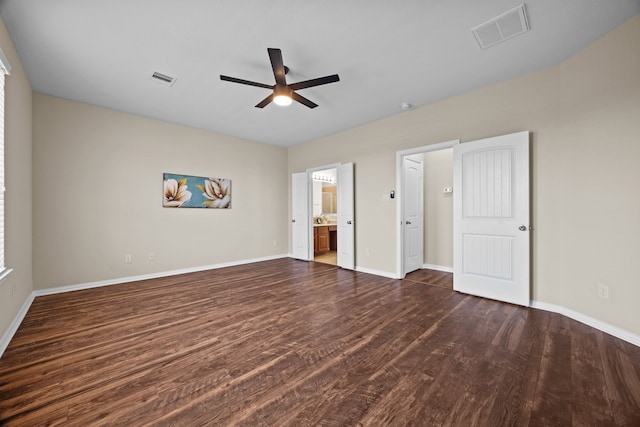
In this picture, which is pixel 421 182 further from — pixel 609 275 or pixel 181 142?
pixel 181 142

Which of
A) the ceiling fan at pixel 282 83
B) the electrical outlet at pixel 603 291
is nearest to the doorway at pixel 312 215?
the ceiling fan at pixel 282 83

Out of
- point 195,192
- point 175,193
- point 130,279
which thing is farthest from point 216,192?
point 130,279

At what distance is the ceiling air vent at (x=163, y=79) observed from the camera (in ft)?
10.2

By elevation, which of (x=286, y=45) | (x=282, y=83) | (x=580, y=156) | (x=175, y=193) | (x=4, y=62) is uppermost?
(x=286, y=45)

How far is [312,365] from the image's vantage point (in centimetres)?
195

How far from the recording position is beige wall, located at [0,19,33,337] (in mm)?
2387

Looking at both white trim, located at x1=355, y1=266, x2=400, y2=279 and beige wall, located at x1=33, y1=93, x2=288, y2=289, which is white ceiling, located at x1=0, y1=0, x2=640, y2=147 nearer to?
beige wall, located at x1=33, y1=93, x2=288, y2=289

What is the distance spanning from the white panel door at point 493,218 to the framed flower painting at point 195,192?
427 cm

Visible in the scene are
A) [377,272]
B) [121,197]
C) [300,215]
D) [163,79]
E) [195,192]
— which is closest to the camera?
[163,79]

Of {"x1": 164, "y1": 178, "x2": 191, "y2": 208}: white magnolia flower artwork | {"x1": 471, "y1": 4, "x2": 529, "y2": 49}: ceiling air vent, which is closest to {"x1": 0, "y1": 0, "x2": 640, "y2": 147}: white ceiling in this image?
{"x1": 471, "y1": 4, "x2": 529, "y2": 49}: ceiling air vent

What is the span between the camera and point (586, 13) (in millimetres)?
2170

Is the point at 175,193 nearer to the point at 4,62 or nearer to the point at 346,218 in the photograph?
the point at 4,62

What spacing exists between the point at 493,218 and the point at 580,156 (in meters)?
1.02

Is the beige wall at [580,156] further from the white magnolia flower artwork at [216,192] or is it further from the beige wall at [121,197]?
the beige wall at [121,197]
